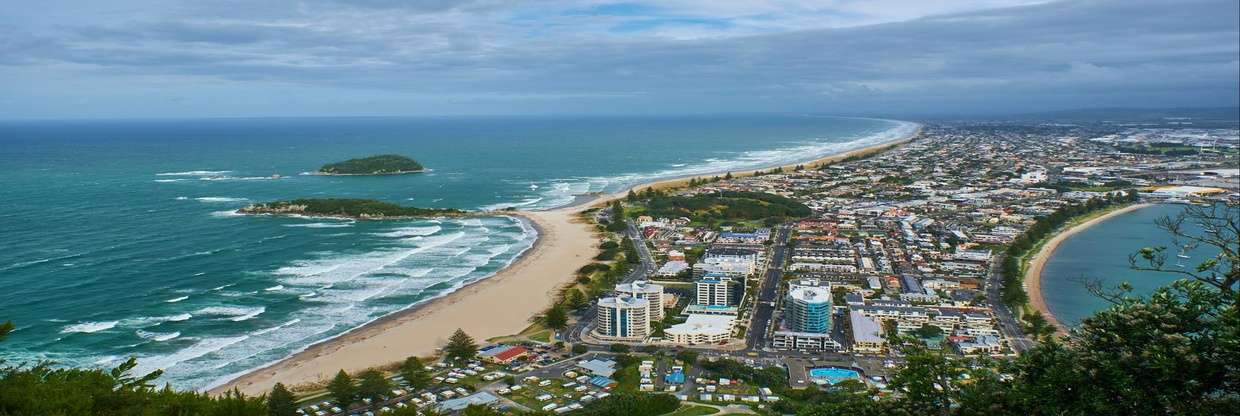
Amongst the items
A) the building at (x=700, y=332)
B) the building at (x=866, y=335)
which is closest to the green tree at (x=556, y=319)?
the building at (x=700, y=332)

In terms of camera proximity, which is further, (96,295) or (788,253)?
(788,253)

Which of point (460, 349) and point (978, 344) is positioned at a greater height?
point (460, 349)

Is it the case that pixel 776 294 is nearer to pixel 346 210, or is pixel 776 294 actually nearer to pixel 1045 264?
pixel 1045 264

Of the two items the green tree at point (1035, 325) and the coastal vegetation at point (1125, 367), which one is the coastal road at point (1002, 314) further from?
the coastal vegetation at point (1125, 367)

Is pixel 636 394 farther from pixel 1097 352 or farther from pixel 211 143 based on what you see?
pixel 211 143

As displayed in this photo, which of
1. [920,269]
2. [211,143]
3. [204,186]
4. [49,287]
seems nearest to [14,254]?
[49,287]

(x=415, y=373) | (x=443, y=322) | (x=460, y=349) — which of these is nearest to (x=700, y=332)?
(x=460, y=349)
